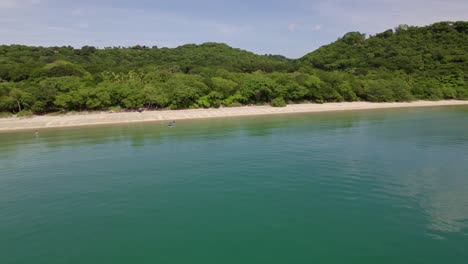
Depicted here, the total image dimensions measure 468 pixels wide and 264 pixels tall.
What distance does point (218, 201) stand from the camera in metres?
16.6

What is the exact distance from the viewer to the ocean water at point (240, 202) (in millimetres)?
11867

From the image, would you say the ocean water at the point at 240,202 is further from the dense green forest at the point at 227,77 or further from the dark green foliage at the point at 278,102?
the dark green foliage at the point at 278,102

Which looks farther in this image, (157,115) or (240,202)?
(157,115)

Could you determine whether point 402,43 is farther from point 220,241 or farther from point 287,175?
point 220,241

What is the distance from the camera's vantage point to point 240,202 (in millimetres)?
16312

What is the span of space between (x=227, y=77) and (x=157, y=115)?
73.7 feet

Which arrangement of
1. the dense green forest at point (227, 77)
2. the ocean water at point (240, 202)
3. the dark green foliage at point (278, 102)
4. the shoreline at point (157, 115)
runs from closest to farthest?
the ocean water at point (240, 202) → the shoreline at point (157, 115) → the dense green forest at point (227, 77) → the dark green foliage at point (278, 102)

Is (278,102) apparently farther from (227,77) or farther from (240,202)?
(240,202)

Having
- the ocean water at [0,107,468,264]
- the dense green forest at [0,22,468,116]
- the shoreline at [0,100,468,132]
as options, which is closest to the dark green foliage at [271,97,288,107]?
the dense green forest at [0,22,468,116]

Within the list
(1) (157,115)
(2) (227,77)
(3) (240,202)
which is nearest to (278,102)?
(2) (227,77)

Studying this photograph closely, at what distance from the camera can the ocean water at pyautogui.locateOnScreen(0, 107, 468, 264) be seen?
38.9ft

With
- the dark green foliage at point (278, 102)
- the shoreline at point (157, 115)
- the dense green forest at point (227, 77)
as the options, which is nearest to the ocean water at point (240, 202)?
the shoreline at point (157, 115)

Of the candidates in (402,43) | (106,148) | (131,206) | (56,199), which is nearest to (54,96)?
(106,148)

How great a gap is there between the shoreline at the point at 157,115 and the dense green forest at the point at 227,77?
2.57 m
